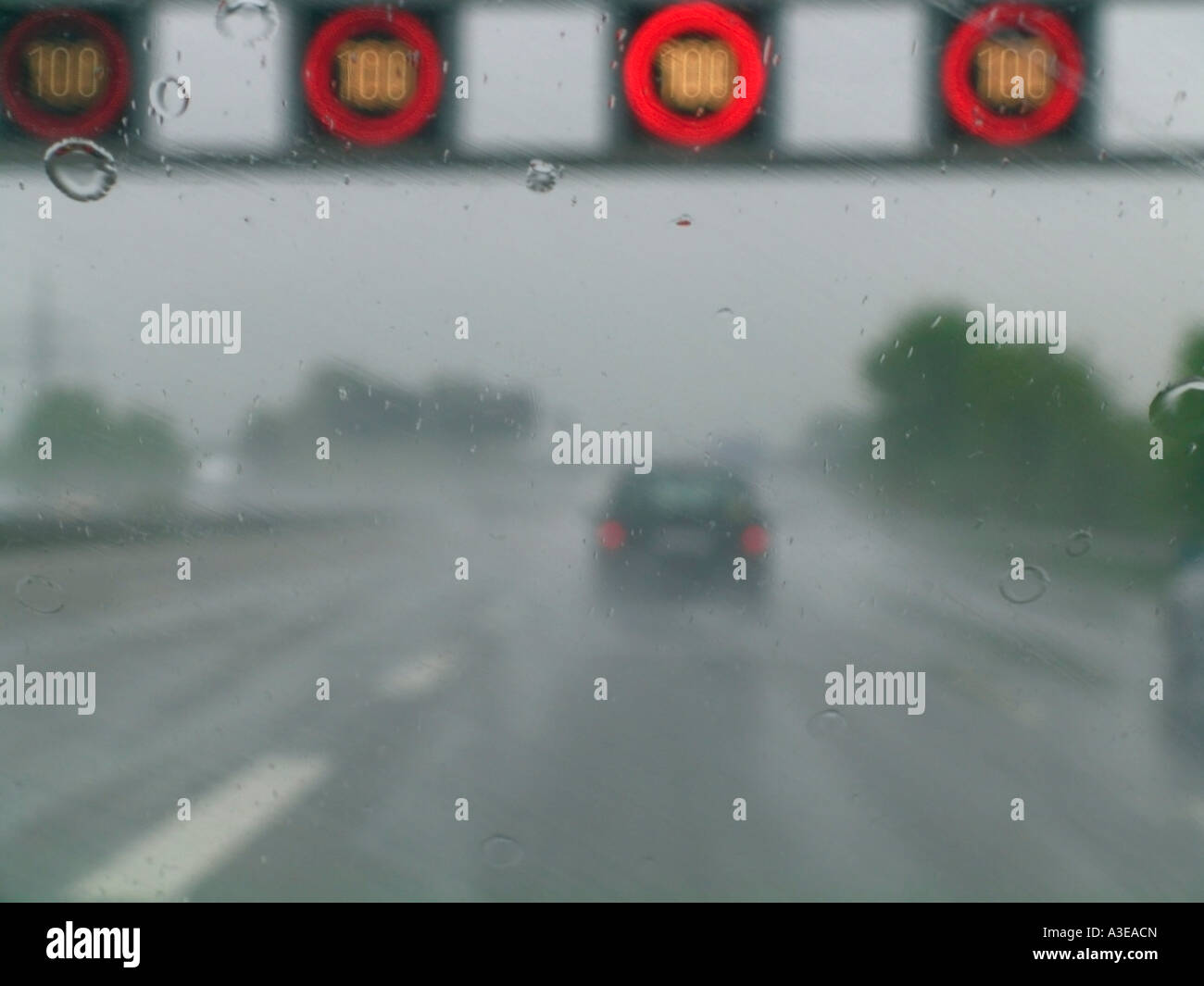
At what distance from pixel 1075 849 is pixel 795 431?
3.02 ft

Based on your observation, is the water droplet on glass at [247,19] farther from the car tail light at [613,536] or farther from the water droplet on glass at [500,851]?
the water droplet on glass at [500,851]

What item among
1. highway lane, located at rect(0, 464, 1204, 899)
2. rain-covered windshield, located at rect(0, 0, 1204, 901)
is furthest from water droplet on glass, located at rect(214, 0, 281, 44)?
highway lane, located at rect(0, 464, 1204, 899)

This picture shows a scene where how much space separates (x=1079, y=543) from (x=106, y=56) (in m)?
2.00

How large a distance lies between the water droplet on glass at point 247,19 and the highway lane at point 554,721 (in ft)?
2.82

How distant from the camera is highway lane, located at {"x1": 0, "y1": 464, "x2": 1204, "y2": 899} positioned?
1.84 meters

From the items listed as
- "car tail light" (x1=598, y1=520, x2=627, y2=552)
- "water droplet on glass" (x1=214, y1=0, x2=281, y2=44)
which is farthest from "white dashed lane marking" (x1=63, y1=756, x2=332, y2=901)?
"water droplet on glass" (x1=214, y1=0, x2=281, y2=44)

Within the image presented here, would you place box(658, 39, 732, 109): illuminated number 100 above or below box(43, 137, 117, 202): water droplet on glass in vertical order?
above

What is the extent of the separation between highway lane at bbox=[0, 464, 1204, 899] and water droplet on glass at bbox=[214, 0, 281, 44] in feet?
2.82

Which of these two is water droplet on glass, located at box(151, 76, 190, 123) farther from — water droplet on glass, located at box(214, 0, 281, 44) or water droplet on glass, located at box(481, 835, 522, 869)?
water droplet on glass, located at box(481, 835, 522, 869)

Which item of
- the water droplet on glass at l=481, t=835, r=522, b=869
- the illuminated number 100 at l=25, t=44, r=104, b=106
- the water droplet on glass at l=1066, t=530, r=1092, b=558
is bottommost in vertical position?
the water droplet on glass at l=481, t=835, r=522, b=869

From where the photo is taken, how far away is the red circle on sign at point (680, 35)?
1858 millimetres

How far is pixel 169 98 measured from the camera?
187 centimetres
